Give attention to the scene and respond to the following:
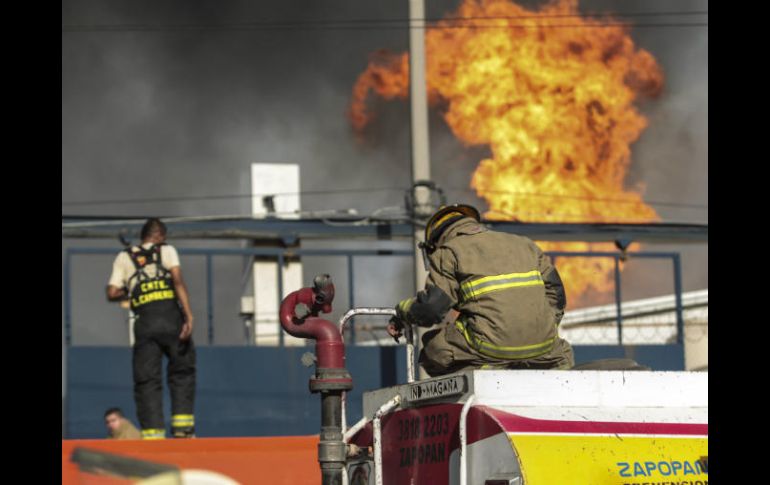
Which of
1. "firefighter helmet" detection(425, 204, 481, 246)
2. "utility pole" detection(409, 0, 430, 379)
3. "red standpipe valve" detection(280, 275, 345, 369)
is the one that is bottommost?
"red standpipe valve" detection(280, 275, 345, 369)

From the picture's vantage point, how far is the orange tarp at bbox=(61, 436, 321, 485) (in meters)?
8.83

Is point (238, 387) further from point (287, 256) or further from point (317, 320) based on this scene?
point (317, 320)

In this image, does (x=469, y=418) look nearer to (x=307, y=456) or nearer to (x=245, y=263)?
(x=307, y=456)

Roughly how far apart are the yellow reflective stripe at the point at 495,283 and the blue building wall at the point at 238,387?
39.6 feet

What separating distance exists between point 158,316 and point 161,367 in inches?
18.2

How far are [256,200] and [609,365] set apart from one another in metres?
15.9

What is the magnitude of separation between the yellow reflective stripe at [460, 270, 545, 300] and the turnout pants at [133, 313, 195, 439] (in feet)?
16.9

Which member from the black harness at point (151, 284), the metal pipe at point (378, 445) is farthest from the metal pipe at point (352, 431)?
the black harness at point (151, 284)

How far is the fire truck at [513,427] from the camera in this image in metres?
5.89

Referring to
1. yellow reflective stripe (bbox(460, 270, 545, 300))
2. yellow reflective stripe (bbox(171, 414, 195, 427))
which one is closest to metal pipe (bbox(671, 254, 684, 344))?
yellow reflective stripe (bbox(171, 414, 195, 427))

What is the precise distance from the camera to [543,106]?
995 inches

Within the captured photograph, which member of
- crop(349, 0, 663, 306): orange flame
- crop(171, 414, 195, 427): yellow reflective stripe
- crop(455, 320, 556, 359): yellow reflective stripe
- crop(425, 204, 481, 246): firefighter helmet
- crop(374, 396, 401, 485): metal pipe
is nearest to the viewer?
crop(374, 396, 401, 485): metal pipe

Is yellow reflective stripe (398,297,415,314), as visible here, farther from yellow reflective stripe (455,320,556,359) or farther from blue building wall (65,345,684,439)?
blue building wall (65,345,684,439)

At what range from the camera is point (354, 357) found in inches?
792
